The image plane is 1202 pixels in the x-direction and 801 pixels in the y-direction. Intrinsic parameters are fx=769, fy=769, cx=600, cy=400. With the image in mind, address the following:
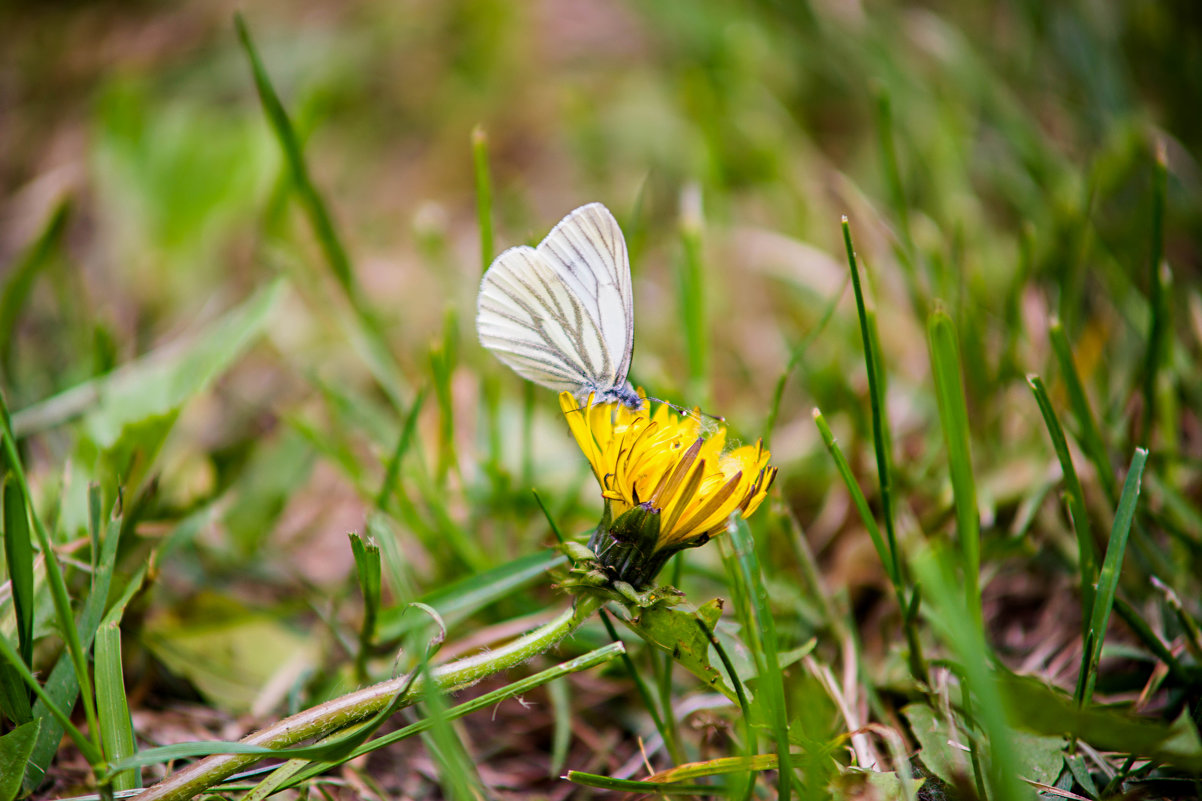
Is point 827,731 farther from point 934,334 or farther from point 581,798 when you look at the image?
point 934,334

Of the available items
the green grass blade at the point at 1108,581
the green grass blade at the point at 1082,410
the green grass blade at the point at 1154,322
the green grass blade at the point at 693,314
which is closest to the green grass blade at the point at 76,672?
the green grass blade at the point at 693,314

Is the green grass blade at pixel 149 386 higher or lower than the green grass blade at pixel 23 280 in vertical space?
lower

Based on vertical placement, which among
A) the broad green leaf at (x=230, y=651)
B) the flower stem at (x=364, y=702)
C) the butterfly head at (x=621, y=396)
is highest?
the butterfly head at (x=621, y=396)

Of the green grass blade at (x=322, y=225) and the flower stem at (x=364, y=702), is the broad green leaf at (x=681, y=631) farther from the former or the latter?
the green grass blade at (x=322, y=225)

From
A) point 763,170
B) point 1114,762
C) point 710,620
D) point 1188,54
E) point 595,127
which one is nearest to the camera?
point 710,620

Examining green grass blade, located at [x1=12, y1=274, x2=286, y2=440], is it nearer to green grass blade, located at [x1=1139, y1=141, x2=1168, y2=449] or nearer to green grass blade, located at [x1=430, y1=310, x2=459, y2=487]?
green grass blade, located at [x1=430, y1=310, x2=459, y2=487]

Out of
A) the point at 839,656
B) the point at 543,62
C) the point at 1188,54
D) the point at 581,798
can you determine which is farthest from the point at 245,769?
the point at 1188,54
